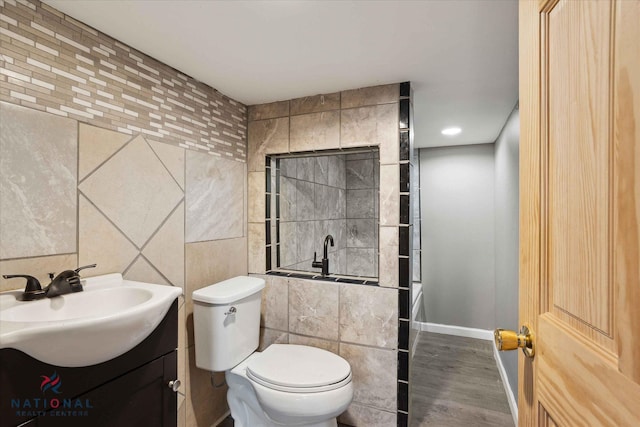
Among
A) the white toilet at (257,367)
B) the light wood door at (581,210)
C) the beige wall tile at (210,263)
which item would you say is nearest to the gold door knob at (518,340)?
the light wood door at (581,210)

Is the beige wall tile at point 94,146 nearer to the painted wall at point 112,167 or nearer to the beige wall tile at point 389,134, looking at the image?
the painted wall at point 112,167

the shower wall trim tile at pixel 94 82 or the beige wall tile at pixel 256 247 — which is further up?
the shower wall trim tile at pixel 94 82

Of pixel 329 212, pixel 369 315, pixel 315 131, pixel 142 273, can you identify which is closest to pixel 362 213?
pixel 329 212

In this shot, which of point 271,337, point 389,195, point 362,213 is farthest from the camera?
point 362,213

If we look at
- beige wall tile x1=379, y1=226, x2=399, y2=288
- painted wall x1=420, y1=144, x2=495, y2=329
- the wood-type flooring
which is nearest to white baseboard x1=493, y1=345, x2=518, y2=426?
the wood-type flooring

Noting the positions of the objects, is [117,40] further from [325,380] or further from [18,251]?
[325,380]

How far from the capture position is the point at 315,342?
2.00 metres

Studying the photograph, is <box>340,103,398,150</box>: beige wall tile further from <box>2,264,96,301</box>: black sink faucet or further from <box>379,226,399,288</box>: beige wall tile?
<box>2,264,96,301</box>: black sink faucet

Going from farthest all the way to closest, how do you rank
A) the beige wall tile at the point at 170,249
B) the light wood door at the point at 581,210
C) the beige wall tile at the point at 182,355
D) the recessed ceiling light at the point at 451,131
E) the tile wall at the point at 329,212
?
the recessed ceiling light at the point at 451,131, the tile wall at the point at 329,212, the beige wall tile at the point at 182,355, the beige wall tile at the point at 170,249, the light wood door at the point at 581,210

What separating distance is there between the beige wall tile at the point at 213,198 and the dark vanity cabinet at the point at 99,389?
70cm

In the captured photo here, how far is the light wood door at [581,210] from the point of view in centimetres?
42

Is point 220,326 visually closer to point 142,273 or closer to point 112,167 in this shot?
point 142,273

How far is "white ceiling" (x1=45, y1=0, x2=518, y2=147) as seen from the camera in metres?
1.17

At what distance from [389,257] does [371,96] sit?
3.28ft
